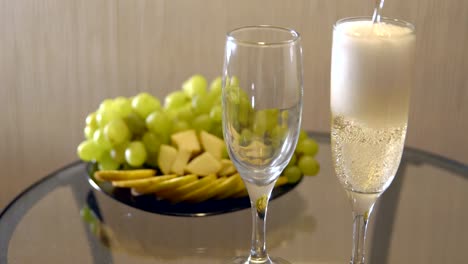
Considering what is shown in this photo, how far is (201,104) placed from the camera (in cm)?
100

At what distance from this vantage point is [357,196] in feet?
2.36

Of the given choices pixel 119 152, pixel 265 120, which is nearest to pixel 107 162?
pixel 119 152

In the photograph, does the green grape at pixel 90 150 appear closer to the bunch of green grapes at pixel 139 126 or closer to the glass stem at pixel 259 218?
the bunch of green grapes at pixel 139 126

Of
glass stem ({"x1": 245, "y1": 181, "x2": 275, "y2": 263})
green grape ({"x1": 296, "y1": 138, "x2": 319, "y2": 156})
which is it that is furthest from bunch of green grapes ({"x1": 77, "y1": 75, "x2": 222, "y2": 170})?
glass stem ({"x1": 245, "y1": 181, "x2": 275, "y2": 263})

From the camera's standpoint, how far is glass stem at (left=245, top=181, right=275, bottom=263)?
0.73m

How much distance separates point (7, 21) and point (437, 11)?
890mm

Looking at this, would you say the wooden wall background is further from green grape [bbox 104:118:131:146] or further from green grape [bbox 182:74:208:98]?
green grape [bbox 104:118:131:146]

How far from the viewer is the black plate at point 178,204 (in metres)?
0.84

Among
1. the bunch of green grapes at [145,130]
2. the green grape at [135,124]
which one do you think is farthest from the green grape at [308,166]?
the green grape at [135,124]

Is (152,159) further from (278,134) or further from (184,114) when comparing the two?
(278,134)

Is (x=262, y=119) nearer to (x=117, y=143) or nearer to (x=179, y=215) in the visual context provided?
(x=179, y=215)

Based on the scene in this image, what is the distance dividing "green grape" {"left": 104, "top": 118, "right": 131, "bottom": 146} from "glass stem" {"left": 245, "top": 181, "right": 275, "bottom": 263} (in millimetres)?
268

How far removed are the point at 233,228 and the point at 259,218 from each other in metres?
0.12

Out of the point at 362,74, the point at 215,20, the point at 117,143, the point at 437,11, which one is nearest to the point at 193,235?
the point at 117,143
